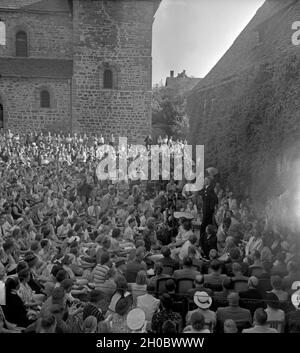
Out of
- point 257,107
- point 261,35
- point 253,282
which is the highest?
point 261,35

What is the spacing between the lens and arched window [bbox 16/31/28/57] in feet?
103

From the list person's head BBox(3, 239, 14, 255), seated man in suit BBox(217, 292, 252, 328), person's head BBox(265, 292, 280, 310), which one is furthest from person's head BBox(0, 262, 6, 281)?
person's head BBox(265, 292, 280, 310)

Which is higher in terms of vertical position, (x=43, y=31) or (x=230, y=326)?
(x=43, y=31)

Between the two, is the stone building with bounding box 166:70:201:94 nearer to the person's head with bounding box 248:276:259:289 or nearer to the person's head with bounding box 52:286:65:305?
the person's head with bounding box 248:276:259:289

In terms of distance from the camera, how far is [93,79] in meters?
30.4

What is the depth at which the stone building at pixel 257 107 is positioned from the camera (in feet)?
40.2

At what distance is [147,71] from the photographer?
99.8ft

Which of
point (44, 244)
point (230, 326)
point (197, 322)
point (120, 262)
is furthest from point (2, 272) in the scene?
point (230, 326)

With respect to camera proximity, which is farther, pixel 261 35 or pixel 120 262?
pixel 261 35

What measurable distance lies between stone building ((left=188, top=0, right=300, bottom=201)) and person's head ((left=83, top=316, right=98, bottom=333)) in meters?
7.20

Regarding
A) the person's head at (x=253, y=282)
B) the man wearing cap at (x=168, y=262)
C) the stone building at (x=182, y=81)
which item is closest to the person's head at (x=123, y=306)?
the person's head at (x=253, y=282)

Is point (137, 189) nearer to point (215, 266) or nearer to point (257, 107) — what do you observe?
point (257, 107)


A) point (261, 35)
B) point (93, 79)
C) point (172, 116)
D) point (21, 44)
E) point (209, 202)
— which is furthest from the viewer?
point (172, 116)

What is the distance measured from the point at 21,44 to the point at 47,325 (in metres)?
28.7
